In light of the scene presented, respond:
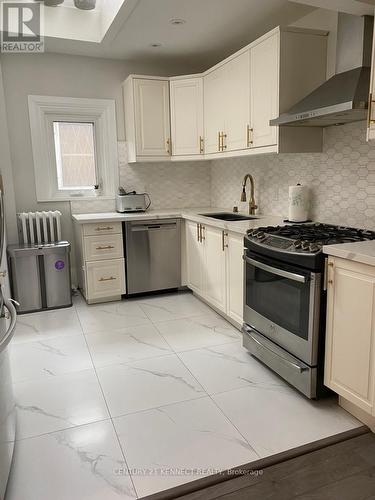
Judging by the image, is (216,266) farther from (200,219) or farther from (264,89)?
(264,89)

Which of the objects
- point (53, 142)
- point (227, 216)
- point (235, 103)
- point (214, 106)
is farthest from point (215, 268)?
point (53, 142)

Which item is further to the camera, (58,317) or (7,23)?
(58,317)

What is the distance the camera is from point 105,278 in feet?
12.4

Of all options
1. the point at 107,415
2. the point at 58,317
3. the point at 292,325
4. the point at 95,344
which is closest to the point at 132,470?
the point at 107,415

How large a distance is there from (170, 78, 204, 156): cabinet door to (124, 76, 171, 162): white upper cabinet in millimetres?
82

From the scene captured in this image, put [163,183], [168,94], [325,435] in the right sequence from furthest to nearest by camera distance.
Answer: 1. [163,183]
2. [168,94]
3. [325,435]

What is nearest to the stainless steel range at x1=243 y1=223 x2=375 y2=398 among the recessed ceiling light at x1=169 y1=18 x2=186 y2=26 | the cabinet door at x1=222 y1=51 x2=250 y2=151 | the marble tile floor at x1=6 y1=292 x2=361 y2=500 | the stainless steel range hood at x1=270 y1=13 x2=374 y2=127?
the marble tile floor at x1=6 y1=292 x2=361 y2=500

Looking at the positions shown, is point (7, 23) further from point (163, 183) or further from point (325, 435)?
point (325, 435)

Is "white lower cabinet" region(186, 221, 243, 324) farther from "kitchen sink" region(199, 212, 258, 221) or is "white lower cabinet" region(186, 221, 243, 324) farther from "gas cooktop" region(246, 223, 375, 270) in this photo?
"gas cooktop" region(246, 223, 375, 270)

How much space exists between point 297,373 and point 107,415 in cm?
108

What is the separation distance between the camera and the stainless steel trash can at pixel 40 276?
3525 millimetres

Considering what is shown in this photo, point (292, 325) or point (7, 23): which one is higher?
point (7, 23)

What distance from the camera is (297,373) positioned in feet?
7.07

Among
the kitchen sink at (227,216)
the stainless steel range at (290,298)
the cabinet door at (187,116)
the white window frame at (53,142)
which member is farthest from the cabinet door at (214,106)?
the stainless steel range at (290,298)
